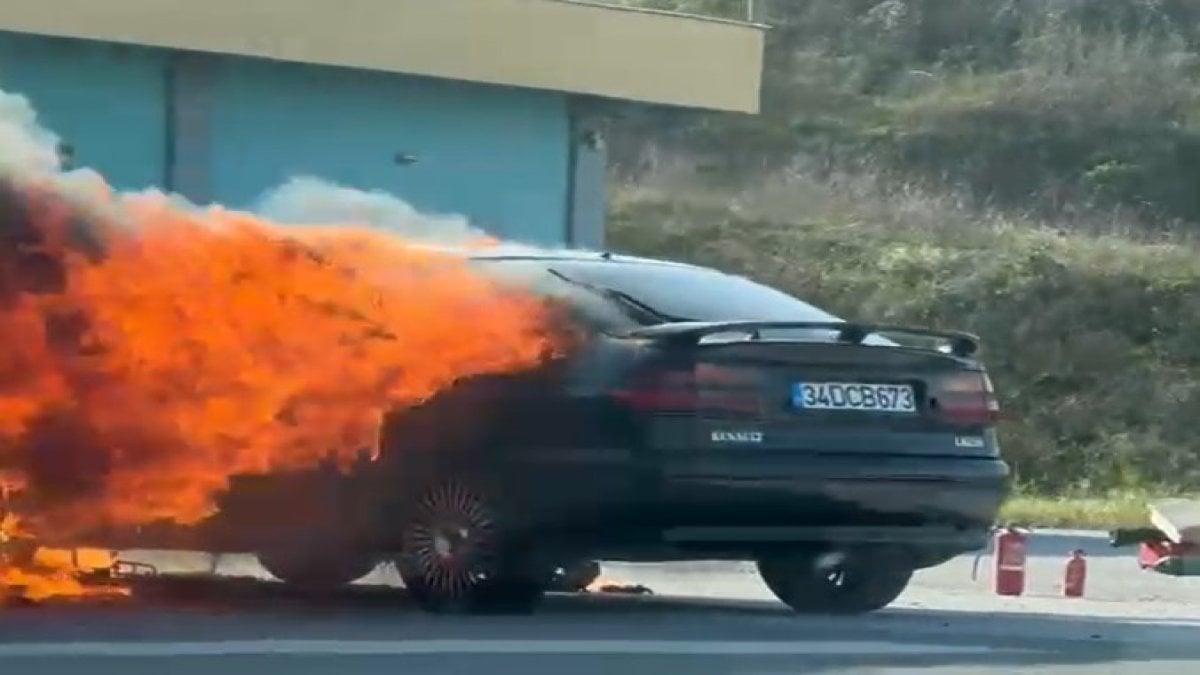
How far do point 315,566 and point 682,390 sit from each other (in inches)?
83.6

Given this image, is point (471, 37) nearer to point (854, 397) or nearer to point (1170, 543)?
point (1170, 543)

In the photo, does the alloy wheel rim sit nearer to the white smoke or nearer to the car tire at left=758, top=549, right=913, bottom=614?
the car tire at left=758, top=549, right=913, bottom=614

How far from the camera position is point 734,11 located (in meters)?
48.7

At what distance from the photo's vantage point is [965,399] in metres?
10.6

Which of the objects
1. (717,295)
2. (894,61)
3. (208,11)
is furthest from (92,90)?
(894,61)

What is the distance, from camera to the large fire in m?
10.1

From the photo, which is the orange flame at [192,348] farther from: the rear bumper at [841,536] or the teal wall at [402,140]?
the teal wall at [402,140]

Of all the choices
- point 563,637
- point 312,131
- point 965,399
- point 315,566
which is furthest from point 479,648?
point 312,131

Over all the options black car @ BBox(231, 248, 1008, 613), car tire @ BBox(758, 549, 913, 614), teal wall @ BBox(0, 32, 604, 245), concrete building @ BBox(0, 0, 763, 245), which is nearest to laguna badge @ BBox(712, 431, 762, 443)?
black car @ BBox(231, 248, 1008, 613)

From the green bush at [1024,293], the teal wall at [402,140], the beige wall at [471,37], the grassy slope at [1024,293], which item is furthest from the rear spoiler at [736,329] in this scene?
the green bush at [1024,293]

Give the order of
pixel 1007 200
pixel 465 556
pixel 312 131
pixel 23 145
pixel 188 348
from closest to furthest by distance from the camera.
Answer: pixel 465 556
pixel 188 348
pixel 23 145
pixel 312 131
pixel 1007 200

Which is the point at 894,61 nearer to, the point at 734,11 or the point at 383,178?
the point at 734,11

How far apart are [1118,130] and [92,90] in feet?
Result: 77.5

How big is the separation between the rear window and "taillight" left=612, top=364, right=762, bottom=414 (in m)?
0.49
